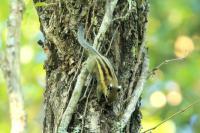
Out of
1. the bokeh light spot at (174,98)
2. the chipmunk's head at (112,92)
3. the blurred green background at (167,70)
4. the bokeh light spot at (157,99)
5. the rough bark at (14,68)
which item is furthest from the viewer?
the bokeh light spot at (157,99)

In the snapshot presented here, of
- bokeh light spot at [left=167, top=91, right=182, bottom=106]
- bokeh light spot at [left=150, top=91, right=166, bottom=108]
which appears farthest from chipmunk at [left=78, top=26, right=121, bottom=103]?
bokeh light spot at [left=150, top=91, right=166, bottom=108]

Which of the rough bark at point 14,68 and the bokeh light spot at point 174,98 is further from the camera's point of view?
the bokeh light spot at point 174,98

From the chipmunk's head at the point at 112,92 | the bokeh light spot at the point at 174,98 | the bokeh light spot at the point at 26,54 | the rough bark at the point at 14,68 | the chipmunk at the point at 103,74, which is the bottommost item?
the chipmunk's head at the point at 112,92

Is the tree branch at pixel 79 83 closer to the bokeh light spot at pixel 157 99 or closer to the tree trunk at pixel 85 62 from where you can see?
the tree trunk at pixel 85 62

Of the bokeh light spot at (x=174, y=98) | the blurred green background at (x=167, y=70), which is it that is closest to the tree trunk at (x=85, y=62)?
the blurred green background at (x=167, y=70)

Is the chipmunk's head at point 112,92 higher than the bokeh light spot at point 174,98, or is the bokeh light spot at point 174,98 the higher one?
the bokeh light spot at point 174,98

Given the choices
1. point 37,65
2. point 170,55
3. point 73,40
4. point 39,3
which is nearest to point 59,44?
point 73,40
